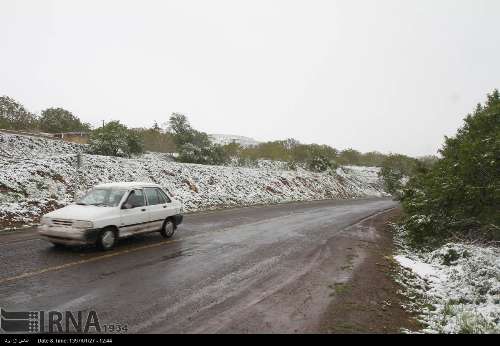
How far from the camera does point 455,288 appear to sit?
303 inches

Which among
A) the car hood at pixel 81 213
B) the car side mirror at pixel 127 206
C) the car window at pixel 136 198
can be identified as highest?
the car window at pixel 136 198

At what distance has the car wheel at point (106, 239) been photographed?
29.1 feet

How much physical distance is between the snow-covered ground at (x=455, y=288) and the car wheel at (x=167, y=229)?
262 inches

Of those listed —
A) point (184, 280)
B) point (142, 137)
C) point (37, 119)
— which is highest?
point (37, 119)

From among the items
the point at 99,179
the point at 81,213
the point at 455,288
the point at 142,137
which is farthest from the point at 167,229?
the point at 142,137

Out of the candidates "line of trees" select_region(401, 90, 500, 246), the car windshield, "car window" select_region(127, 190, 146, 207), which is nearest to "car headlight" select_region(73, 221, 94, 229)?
the car windshield

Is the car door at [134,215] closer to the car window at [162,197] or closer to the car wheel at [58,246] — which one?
the car window at [162,197]

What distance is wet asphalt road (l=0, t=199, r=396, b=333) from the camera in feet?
17.3

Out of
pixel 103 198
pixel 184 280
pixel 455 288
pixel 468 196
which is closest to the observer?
pixel 184 280

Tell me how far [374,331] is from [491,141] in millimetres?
8274

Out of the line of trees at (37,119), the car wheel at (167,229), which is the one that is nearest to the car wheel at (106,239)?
the car wheel at (167,229)

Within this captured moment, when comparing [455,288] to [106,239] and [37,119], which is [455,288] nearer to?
[106,239]

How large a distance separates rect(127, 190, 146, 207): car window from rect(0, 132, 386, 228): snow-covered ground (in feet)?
18.3

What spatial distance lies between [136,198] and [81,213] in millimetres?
1692
